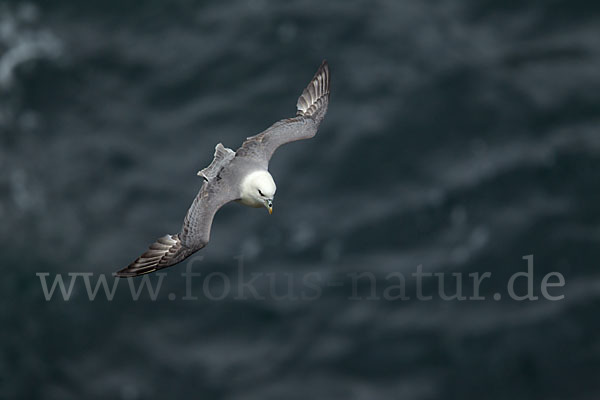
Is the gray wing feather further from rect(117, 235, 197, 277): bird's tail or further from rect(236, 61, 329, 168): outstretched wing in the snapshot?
rect(236, 61, 329, 168): outstretched wing

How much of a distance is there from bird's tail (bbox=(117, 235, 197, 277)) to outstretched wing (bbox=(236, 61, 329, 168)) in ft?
8.76

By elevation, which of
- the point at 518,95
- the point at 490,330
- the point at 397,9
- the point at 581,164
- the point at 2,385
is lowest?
the point at 2,385

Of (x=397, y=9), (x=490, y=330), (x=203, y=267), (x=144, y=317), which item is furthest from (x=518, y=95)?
(x=144, y=317)

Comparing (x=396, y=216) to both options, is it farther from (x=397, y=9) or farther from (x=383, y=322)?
(x=397, y=9)

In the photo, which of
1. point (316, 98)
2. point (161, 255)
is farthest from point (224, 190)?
point (316, 98)

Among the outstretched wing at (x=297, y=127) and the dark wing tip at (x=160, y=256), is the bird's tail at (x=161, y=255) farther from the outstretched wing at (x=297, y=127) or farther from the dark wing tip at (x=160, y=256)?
the outstretched wing at (x=297, y=127)

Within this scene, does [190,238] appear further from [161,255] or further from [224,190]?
[224,190]

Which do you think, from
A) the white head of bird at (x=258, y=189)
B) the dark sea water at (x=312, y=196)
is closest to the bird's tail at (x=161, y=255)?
the white head of bird at (x=258, y=189)

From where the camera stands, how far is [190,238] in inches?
715

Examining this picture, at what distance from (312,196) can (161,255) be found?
19.8 m

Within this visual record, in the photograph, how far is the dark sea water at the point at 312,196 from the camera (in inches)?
1453

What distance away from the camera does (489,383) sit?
120ft

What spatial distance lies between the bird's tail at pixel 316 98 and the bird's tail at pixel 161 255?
4.99 metres

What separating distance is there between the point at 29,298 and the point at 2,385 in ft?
12.8
